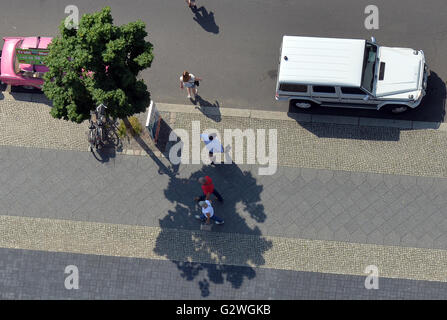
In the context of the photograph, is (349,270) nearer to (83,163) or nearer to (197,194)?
(197,194)

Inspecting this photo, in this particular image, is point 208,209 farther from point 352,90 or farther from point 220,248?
point 352,90

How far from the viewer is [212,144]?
14.8 metres

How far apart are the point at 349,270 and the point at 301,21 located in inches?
325

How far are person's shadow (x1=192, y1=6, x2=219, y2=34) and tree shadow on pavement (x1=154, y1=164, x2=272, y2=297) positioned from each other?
4.72 meters

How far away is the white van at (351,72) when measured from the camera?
1427 centimetres

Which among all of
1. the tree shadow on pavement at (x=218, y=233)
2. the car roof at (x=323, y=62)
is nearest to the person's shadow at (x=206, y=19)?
the car roof at (x=323, y=62)

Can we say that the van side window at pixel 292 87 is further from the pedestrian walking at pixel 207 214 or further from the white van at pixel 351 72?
the pedestrian walking at pixel 207 214

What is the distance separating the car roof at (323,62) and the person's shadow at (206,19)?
2993mm

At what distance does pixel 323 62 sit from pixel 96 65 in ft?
21.5

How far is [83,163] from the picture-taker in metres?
15.8

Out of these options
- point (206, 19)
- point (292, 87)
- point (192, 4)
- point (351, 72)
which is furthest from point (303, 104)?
point (192, 4)

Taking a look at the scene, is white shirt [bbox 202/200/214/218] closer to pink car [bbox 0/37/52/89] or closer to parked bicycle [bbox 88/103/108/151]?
parked bicycle [bbox 88/103/108/151]

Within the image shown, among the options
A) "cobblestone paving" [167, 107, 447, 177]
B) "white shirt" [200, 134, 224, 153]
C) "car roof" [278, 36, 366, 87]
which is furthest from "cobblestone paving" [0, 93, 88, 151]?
"car roof" [278, 36, 366, 87]
